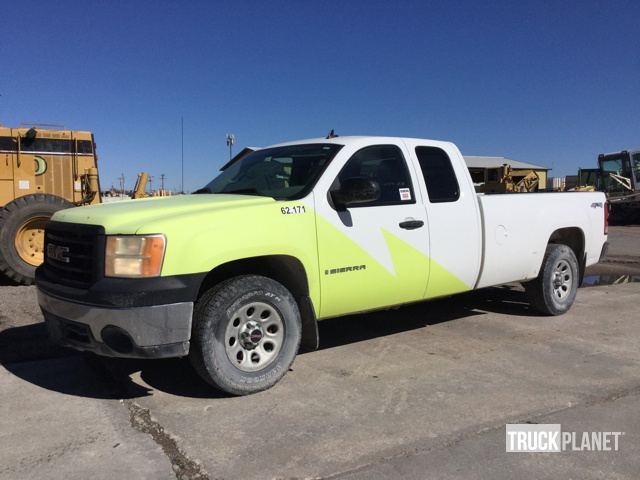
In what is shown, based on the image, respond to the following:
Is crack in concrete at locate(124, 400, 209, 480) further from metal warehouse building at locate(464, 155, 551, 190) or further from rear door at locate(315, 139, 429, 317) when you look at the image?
metal warehouse building at locate(464, 155, 551, 190)

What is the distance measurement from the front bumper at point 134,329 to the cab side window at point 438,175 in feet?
8.57

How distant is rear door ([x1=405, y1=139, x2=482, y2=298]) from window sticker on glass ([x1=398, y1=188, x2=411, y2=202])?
160 millimetres

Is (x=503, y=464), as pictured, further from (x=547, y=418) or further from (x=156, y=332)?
(x=156, y=332)

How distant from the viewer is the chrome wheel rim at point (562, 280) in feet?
21.8

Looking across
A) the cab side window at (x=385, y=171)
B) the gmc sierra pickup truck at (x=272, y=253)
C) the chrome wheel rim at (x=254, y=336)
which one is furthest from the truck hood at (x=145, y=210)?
the cab side window at (x=385, y=171)

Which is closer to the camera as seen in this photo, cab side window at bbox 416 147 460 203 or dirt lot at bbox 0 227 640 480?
dirt lot at bbox 0 227 640 480

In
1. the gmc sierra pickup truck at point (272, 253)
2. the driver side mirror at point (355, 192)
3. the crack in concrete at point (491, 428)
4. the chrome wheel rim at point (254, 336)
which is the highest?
the driver side mirror at point (355, 192)

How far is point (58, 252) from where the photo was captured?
4.18 metres

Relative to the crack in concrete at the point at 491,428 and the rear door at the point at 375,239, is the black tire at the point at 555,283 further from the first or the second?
the crack in concrete at the point at 491,428

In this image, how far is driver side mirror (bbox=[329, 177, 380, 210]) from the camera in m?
4.39

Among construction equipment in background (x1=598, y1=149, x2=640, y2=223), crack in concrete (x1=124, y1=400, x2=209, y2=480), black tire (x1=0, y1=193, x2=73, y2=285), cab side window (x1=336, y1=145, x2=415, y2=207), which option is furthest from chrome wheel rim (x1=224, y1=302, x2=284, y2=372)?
construction equipment in background (x1=598, y1=149, x2=640, y2=223)

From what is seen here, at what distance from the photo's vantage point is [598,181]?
28.5 meters

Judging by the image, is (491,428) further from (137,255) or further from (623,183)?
(623,183)

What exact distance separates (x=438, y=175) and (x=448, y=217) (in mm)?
437
